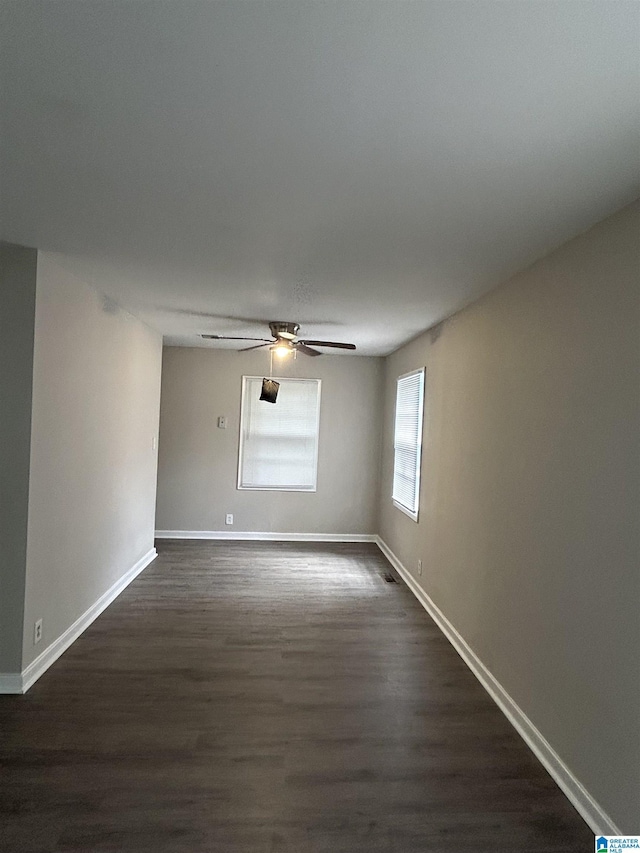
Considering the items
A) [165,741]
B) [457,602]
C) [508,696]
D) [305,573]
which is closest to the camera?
[165,741]

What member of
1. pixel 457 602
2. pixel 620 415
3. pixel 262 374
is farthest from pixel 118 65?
pixel 262 374

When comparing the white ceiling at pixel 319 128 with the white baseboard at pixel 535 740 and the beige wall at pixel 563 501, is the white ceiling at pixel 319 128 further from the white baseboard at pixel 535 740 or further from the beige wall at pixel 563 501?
the white baseboard at pixel 535 740

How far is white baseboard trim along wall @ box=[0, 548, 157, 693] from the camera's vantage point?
8.72 feet

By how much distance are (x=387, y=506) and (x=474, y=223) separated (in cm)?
432

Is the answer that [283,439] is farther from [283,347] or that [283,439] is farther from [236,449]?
[283,347]

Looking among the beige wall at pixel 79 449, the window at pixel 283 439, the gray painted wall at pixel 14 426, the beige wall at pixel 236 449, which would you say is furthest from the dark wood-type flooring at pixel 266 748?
the window at pixel 283 439

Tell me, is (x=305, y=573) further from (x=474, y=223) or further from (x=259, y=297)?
(x=474, y=223)

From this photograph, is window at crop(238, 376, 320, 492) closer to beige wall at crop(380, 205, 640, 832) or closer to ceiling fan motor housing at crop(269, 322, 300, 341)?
ceiling fan motor housing at crop(269, 322, 300, 341)

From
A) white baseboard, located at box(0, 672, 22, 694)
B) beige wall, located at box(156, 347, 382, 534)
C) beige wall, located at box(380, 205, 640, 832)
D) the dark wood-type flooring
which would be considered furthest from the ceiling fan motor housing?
white baseboard, located at box(0, 672, 22, 694)

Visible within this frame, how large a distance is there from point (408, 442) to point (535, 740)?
3151 mm

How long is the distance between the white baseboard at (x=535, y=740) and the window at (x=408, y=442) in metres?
1.27

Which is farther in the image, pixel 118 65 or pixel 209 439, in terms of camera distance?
pixel 209 439

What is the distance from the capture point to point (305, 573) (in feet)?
16.6

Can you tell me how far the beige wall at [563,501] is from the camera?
5.90ft
